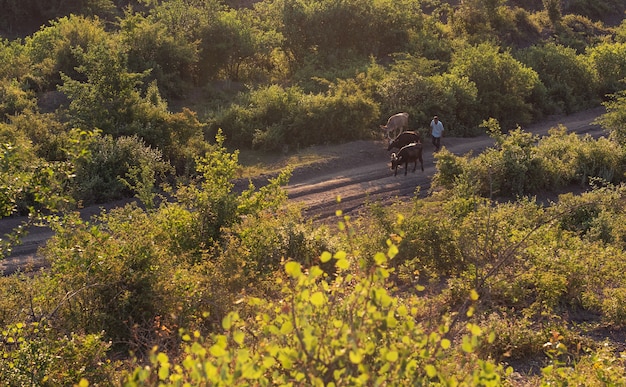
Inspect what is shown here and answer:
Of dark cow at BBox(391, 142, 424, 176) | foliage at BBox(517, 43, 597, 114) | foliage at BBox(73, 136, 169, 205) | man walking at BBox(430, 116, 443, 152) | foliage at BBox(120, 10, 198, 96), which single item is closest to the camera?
foliage at BBox(73, 136, 169, 205)

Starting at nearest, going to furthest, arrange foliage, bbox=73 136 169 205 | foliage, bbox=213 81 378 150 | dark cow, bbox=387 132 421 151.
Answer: foliage, bbox=73 136 169 205, dark cow, bbox=387 132 421 151, foliage, bbox=213 81 378 150

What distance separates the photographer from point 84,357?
24.9 ft

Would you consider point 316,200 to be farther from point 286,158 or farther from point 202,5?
point 202,5

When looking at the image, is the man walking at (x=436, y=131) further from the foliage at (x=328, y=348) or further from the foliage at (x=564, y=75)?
the foliage at (x=328, y=348)

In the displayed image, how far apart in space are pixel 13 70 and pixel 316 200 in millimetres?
13609

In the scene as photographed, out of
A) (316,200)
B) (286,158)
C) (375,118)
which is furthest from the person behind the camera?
(375,118)

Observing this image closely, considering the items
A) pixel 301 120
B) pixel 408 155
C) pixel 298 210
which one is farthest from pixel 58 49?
pixel 298 210

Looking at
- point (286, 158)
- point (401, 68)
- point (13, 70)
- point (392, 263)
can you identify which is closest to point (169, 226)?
point (392, 263)

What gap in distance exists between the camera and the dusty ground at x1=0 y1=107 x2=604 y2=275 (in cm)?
1457

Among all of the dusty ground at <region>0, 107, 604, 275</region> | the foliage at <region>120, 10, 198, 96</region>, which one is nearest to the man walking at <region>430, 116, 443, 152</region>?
the dusty ground at <region>0, 107, 604, 275</region>

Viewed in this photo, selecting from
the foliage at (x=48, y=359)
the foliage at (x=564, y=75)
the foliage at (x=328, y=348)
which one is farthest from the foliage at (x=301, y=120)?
the foliage at (x=328, y=348)

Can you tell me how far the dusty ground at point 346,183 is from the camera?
1457 centimetres

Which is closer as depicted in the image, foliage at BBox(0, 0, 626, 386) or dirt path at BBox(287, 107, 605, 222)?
foliage at BBox(0, 0, 626, 386)

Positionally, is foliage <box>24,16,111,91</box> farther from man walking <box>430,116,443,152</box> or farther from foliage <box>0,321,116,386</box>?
foliage <box>0,321,116,386</box>
